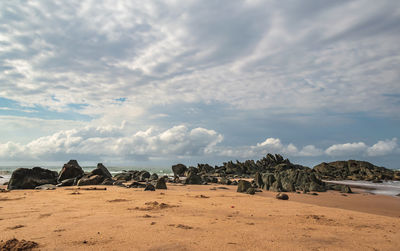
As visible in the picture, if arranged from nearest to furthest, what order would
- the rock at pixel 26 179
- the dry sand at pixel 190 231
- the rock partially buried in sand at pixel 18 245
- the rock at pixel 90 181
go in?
the rock partially buried in sand at pixel 18 245 → the dry sand at pixel 190 231 → the rock at pixel 26 179 → the rock at pixel 90 181

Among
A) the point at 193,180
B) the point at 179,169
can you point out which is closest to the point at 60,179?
the point at 193,180

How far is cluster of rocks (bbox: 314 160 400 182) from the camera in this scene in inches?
1674

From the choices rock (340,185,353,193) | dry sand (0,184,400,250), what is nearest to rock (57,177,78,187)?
dry sand (0,184,400,250)

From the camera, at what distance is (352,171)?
1900 inches

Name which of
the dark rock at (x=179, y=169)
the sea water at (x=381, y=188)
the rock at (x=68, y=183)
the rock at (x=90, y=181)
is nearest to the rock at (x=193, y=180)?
the rock at (x=90, y=181)

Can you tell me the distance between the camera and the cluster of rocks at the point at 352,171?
42.5 metres

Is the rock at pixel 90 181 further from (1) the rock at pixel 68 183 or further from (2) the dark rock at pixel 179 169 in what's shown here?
(2) the dark rock at pixel 179 169

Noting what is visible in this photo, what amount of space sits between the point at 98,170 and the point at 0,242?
1832 cm

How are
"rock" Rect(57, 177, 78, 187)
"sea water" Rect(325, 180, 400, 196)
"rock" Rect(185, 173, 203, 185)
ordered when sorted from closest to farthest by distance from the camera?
"rock" Rect(57, 177, 78, 187) → "sea water" Rect(325, 180, 400, 196) → "rock" Rect(185, 173, 203, 185)

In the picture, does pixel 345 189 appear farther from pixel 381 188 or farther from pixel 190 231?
pixel 190 231

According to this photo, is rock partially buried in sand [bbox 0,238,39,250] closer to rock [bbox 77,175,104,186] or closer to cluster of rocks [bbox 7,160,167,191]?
cluster of rocks [bbox 7,160,167,191]

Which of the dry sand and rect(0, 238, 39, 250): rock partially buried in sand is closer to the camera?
rect(0, 238, 39, 250): rock partially buried in sand

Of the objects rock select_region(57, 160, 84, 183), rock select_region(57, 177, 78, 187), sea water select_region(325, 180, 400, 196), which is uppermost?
rock select_region(57, 160, 84, 183)

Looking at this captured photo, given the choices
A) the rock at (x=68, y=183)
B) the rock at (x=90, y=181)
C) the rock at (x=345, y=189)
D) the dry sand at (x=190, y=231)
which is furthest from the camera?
the rock at (x=345, y=189)
